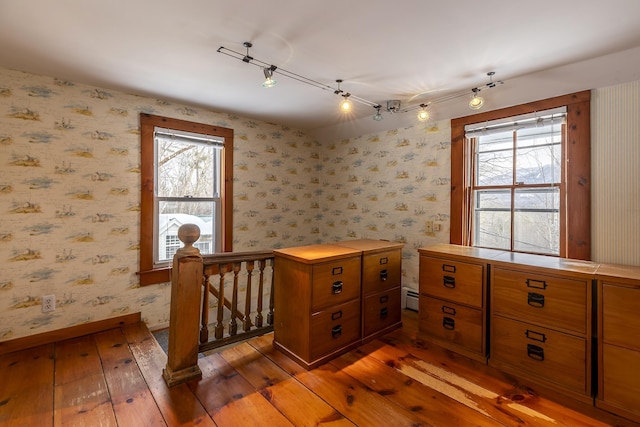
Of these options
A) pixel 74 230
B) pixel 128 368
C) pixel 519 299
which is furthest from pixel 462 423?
pixel 74 230

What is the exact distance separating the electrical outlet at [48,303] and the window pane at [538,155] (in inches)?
166

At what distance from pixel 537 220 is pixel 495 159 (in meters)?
0.67

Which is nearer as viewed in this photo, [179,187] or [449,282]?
[449,282]

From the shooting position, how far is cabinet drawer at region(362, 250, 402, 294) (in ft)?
8.43

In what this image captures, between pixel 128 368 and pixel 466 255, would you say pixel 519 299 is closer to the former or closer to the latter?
pixel 466 255

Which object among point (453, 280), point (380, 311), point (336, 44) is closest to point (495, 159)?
point (453, 280)

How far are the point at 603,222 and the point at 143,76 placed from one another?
3.80 m

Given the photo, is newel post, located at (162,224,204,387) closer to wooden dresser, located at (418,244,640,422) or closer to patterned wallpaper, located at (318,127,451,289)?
wooden dresser, located at (418,244,640,422)

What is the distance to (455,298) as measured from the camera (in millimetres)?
2410

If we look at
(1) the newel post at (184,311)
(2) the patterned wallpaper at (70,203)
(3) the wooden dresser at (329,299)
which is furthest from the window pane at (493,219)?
(2) the patterned wallpaper at (70,203)

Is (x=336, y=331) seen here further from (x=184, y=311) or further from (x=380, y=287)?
(x=184, y=311)

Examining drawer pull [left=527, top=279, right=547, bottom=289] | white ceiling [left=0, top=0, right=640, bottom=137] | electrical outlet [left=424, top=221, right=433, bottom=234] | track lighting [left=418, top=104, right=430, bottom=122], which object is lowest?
drawer pull [left=527, top=279, right=547, bottom=289]

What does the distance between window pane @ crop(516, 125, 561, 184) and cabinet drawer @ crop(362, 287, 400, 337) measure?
1.57 m

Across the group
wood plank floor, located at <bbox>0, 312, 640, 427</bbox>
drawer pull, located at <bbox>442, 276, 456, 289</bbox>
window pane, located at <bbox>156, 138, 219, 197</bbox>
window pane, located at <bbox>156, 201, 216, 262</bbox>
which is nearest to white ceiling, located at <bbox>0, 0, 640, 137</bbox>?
window pane, located at <bbox>156, 138, 219, 197</bbox>
